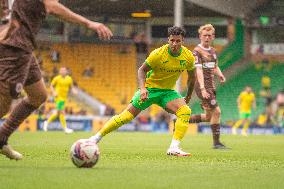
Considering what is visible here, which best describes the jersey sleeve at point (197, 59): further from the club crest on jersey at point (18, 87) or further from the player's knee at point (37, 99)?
the club crest on jersey at point (18, 87)

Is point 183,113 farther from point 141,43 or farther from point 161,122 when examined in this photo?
point 141,43

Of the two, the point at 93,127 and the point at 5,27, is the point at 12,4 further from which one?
the point at 93,127

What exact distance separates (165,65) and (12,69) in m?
3.97

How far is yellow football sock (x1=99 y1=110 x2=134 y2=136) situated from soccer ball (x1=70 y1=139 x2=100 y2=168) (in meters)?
2.00

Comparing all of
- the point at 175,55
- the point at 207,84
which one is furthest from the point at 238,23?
the point at 175,55

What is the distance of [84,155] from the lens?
30.9ft

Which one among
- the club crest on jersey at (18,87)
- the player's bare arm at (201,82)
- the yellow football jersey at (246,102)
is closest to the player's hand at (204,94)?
the player's bare arm at (201,82)

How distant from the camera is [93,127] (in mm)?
35938

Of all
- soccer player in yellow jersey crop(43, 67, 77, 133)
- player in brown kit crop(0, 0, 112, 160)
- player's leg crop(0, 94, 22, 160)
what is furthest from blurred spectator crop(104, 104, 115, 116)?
player in brown kit crop(0, 0, 112, 160)

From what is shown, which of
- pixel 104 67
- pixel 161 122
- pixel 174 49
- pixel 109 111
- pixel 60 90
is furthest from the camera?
pixel 104 67

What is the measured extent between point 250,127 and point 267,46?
9149 mm

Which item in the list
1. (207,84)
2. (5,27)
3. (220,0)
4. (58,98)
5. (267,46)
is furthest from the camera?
(267,46)

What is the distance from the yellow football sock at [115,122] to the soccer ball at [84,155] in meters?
2.00

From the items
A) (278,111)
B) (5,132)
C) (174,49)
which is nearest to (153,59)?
(174,49)
